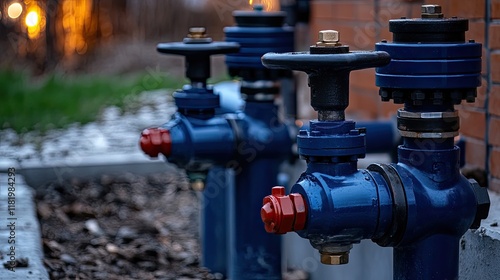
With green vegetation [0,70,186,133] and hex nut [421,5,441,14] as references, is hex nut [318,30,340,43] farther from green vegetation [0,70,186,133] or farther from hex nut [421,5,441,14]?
green vegetation [0,70,186,133]

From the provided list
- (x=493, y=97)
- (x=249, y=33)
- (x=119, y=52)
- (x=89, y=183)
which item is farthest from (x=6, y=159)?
(x=119, y=52)

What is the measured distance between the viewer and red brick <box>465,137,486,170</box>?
90.7 inches

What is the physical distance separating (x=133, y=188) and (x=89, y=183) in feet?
0.71

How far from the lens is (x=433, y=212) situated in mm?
1632

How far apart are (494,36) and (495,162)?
0.32 m

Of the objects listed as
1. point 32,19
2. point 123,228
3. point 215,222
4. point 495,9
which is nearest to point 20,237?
point 215,222

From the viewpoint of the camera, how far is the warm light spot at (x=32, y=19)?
6723 mm

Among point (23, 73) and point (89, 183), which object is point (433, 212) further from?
point (23, 73)

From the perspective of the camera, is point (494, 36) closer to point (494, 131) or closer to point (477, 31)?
point (477, 31)

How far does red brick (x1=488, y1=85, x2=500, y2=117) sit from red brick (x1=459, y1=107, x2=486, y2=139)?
5 centimetres

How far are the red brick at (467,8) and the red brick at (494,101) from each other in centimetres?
20

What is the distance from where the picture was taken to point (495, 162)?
7.30 ft

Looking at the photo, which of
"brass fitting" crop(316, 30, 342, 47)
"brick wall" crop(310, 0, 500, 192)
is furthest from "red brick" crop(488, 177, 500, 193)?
"brass fitting" crop(316, 30, 342, 47)

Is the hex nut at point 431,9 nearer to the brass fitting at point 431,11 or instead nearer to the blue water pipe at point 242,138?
the brass fitting at point 431,11
